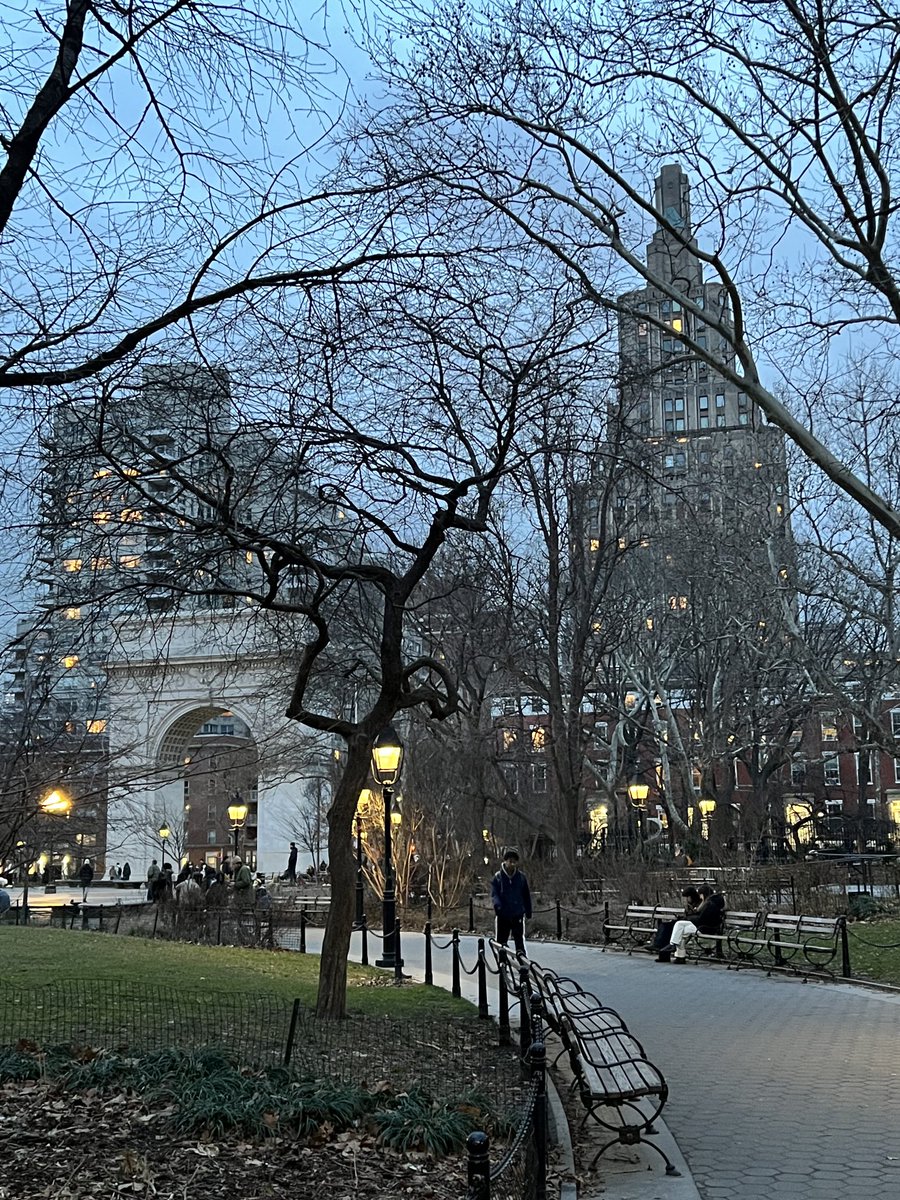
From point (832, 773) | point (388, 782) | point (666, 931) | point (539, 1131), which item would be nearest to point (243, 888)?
point (388, 782)

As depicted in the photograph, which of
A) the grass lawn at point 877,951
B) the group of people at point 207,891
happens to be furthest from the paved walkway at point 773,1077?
the group of people at point 207,891

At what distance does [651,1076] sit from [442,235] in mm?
5798

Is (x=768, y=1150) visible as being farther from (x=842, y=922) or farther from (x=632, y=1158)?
(x=842, y=922)

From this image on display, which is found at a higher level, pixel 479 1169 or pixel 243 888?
pixel 479 1169

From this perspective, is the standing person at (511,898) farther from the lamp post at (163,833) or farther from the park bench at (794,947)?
the lamp post at (163,833)

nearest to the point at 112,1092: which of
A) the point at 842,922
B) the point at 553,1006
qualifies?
the point at 553,1006

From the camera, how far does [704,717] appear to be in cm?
5069

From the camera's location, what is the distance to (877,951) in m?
20.3

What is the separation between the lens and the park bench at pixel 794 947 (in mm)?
18203

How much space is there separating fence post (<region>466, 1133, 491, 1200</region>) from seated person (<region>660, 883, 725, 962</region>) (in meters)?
18.2

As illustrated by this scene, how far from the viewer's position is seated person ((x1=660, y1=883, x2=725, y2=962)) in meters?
20.9

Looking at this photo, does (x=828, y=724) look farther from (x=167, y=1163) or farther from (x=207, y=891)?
(x=167, y=1163)

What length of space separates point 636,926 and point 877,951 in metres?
5.59

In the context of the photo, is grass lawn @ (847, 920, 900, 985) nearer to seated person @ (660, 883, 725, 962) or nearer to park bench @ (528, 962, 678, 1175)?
seated person @ (660, 883, 725, 962)
